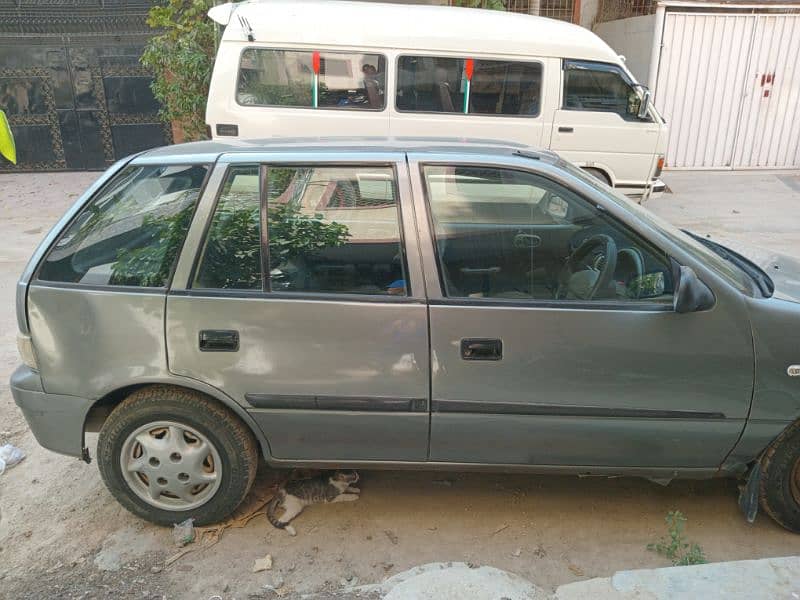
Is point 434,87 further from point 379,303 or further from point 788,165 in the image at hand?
point 788,165

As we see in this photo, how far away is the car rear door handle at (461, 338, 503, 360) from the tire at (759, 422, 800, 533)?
1275mm

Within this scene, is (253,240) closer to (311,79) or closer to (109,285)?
(109,285)

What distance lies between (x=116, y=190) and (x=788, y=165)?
38.2 ft

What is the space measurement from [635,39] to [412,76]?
569 cm

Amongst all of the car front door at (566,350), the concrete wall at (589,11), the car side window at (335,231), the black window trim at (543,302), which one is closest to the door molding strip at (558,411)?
the car front door at (566,350)

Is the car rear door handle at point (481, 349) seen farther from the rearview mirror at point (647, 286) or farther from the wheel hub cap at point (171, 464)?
the wheel hub cap at point (171, 464)

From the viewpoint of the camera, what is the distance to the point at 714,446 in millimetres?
2811

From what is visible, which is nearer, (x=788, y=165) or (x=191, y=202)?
(x=191, y=202)

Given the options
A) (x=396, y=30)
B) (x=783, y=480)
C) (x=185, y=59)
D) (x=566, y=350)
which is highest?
(x=396, y=30)

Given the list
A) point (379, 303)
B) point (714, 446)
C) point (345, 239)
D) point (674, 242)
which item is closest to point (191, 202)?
point (345, 239)

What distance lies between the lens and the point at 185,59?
8.41 meters

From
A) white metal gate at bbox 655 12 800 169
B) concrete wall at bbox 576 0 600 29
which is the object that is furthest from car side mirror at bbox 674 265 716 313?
concrete wall at bbox 576 0 600 29

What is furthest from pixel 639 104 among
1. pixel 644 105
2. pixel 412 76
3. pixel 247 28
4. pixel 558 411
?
pixel 558 411

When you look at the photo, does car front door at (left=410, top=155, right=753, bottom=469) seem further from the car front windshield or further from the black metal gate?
the black metal gate
